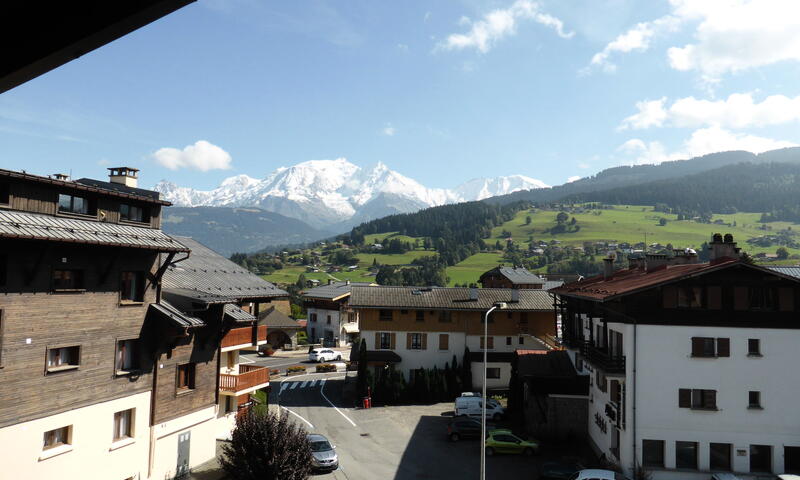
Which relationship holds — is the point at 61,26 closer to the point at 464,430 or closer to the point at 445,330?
the point at 464,430

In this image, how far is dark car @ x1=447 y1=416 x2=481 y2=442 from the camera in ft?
134

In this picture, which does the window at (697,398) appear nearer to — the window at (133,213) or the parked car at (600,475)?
the parked car at (600,475)

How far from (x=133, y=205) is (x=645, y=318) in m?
28.3

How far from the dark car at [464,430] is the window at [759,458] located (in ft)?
56.9

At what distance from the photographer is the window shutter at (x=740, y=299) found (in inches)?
1217

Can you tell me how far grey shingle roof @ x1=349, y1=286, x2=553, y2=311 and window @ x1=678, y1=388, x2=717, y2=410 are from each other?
27275 millimetres

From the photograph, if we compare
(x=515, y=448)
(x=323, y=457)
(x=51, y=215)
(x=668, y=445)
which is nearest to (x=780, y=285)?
(x=668, y=445)

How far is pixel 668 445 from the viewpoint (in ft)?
98.8

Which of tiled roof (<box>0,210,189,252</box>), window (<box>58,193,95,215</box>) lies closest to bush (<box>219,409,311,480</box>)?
tiled roof (<box>0,210,189,252</box>)

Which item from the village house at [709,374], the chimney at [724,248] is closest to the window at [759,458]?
the village house at [709,374]

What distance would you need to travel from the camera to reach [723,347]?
3067cm

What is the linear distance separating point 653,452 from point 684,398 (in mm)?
3447

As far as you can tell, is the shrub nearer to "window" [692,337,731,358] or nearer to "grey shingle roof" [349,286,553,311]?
"grey shingle roof" [349,286,553,311]

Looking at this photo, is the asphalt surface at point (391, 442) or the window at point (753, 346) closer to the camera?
the window at point (753, 346)
